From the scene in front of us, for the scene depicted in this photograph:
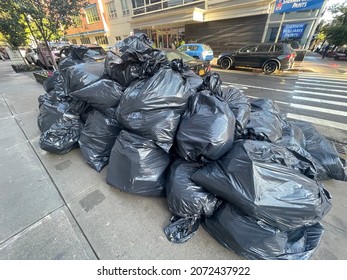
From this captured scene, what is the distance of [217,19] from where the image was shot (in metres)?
12.5

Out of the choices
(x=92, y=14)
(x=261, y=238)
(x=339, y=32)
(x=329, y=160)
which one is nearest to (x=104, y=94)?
(x=261, y=238)

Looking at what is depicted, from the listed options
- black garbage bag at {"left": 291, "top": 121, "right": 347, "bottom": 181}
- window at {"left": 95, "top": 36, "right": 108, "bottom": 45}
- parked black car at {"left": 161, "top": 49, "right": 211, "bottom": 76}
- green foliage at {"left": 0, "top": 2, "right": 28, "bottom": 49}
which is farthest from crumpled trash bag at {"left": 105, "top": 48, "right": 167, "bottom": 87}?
window at {"left": 95, "top": 36, "right": 108, "bottom": 45}

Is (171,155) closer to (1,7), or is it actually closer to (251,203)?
(251,203)

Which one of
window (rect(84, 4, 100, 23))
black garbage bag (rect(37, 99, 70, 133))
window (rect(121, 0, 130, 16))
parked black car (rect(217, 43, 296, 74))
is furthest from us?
window (rect(84, 4, 100, 23))

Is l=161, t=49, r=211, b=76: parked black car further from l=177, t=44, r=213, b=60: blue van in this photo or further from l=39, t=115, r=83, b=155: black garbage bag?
l=177, t=44, r=213, b=60: blue van

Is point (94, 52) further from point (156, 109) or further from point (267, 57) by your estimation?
point (267, 57)

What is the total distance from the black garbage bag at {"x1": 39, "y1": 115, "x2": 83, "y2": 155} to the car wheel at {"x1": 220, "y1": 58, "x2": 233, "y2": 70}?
8.97 metres

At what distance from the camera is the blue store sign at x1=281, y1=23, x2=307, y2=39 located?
10091mm

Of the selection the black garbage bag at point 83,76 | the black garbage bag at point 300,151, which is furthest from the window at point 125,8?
the black garbage bag at point 300,151

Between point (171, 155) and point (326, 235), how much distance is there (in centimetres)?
150

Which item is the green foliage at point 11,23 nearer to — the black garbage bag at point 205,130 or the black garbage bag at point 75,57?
the black garbage bag at point 75,57

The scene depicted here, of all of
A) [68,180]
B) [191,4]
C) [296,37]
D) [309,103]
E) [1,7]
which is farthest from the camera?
[191,4]
